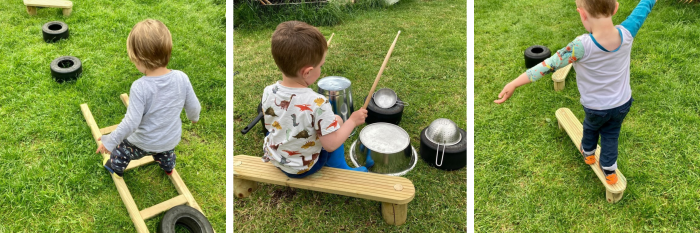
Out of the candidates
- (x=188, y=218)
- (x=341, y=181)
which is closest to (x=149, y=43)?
(x=188, y=218)

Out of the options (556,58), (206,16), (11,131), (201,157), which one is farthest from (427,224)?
(206,16)

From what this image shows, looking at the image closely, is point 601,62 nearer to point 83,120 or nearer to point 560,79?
point 560,79

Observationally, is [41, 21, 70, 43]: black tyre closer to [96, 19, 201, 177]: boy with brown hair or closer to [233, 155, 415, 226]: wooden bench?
[96, 19, 201, 177]: boy with brown hair

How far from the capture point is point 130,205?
3.09m

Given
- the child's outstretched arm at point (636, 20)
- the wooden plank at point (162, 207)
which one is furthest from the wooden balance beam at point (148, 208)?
the child's outstretched arm at point (636, 20)

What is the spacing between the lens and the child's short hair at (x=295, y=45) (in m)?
2.38

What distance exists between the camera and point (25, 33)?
5113 mm

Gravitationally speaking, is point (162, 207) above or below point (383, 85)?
above

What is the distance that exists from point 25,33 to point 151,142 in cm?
341

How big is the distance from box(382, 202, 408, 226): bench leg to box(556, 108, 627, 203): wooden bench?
4.51 feet

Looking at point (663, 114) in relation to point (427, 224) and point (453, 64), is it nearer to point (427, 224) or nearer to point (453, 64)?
point (453, 64)

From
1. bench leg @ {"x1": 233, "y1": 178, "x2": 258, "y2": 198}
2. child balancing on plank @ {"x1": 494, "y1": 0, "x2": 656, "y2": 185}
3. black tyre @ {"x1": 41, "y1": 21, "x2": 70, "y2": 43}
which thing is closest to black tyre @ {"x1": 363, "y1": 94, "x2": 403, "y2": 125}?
bench leg @ {"x1": 233, "y1": 178, "x2": 258, "y2": 198}

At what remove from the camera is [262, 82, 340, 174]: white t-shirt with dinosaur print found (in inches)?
98.8

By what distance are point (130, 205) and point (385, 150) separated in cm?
176
